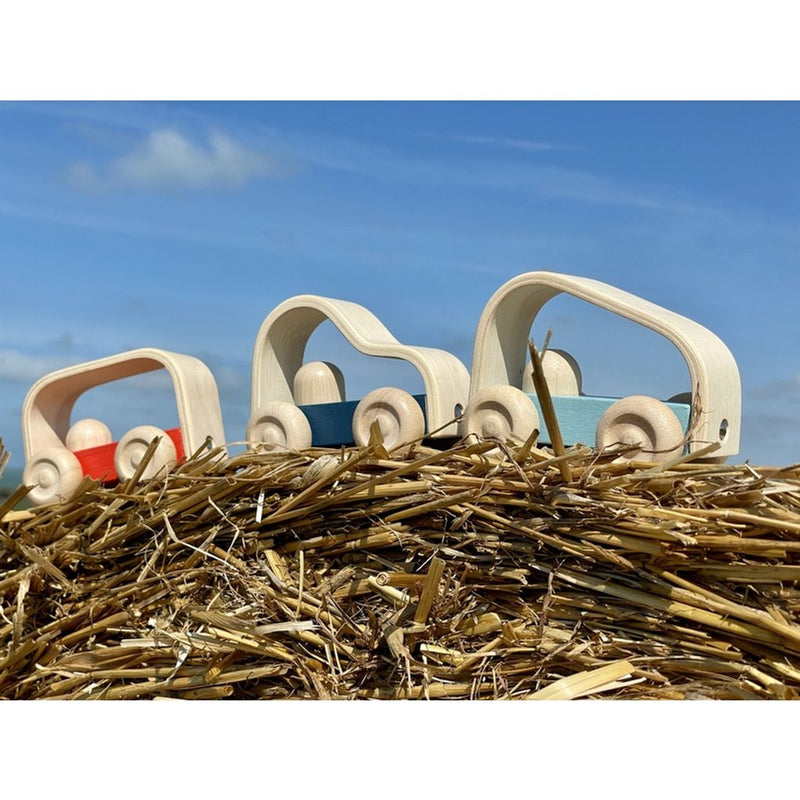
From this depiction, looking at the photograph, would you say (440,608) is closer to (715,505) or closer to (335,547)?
(335,547)

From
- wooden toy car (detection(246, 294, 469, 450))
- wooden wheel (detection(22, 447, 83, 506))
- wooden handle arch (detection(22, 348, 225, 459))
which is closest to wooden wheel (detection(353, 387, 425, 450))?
wooden toy car (detection(246, 294, 469, 450))

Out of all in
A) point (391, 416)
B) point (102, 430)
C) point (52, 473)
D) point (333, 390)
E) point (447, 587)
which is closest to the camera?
point (447, 587)

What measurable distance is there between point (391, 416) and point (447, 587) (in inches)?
36.2

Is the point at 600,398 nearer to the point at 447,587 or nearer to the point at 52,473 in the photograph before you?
the point at 447,587

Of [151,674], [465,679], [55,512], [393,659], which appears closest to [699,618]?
[465,679]

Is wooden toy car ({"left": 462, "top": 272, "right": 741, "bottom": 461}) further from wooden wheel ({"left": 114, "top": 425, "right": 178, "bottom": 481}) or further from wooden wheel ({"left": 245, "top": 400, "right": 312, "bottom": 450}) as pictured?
wooden wheel ({"left": 114, "top": 425, "right": 178, "bottom": 481})

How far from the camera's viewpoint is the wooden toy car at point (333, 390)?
2.53 m

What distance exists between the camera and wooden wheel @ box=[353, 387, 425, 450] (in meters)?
2.49

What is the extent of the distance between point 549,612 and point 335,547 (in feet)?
1.45

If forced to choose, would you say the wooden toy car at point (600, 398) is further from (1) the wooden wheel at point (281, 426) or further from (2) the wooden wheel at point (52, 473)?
(2) the wooden wheel at point (52, 473)

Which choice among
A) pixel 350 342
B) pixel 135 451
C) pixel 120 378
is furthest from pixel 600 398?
pixel 120 378

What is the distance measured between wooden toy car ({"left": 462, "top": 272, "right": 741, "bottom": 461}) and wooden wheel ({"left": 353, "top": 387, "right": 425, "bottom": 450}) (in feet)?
0.47

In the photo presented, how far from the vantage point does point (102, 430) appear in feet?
10.5

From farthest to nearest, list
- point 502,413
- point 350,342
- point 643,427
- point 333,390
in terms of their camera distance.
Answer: point 333,390 → point 350,342 → point 502,413 → point 643,427
